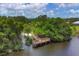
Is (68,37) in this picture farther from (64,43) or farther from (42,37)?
(42,37)

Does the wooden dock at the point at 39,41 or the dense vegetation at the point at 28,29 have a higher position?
the dense vegetation at the point at 28,29

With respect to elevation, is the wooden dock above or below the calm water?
above

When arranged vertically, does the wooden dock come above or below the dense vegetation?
below

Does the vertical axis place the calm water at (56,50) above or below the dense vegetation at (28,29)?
below

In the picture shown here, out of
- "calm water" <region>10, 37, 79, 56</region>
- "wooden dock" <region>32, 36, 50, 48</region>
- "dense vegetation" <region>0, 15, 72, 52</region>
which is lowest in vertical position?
"calm water" <region>10, 37, 79, 56</region>

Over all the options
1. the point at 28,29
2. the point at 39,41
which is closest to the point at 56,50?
the point at 39,41

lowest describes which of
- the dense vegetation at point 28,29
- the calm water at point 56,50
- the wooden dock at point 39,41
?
the calm water at point 56,50

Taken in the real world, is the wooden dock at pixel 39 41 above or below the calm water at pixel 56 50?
above
